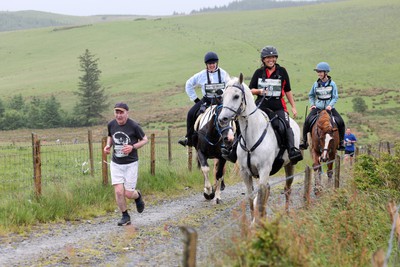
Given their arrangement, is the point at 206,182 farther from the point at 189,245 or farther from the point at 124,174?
the point at 189,245

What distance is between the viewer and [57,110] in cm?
6216

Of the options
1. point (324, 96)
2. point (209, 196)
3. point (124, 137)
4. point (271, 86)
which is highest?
point (271, 86)

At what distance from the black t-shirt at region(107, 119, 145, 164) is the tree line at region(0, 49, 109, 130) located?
52925 millimetres

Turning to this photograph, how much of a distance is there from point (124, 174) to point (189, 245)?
19.3ft

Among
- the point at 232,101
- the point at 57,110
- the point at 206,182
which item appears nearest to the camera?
the point at 232,101

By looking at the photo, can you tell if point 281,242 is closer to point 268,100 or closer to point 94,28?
point 268,100

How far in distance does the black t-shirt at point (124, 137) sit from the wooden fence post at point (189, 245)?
5712 mm

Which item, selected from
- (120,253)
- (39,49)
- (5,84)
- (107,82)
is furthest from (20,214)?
(39,49)

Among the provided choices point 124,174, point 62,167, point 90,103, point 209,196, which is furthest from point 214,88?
point 90,103

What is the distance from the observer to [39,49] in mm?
112125

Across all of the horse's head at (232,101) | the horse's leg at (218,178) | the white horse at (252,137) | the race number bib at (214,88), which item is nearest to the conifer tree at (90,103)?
the horse's leg at (218,178)

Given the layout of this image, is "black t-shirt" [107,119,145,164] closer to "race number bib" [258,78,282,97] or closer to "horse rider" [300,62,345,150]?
"race number bib" [258,78,282,97]

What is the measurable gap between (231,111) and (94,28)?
120876 mm

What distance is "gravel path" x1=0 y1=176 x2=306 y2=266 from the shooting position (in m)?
7.43
